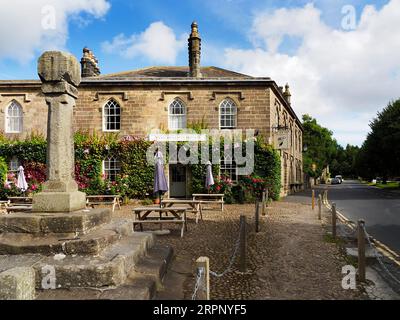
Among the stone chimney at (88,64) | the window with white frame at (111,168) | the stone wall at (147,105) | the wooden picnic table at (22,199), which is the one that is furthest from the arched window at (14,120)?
the window with white frame at (111,168)

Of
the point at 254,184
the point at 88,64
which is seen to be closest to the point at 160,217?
the point at 254,184

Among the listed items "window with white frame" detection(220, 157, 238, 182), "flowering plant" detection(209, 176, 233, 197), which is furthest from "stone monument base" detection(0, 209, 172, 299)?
"window with white frame" detection(220, 157, 238, 182)

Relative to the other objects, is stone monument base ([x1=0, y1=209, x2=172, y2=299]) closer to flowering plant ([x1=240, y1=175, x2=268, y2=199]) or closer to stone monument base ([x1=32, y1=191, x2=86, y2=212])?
stone monument base ([x1=32, y1=191, x2=86, y2=212])

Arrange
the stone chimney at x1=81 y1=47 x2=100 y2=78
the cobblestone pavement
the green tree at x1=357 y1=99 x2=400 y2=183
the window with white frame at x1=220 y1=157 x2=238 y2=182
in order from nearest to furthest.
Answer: the cobblestone pavement < the window with white frame at x1=220 y1=157 x2=238 y2=182 < the stone chimney at x1=81 y1=47 x2=100 y2=78 < the green tree at x1=357 y1=99 x2=400 y2=183

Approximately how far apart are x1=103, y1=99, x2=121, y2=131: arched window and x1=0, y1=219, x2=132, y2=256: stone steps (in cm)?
1573

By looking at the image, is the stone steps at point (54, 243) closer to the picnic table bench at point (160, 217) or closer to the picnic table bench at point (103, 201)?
the picnic table bench at point (160, 217)

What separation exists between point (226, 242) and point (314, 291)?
11.7ft

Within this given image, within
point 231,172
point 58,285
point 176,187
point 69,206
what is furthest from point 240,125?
point 58,285

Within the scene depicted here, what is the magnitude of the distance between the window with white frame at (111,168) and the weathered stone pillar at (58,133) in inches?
552

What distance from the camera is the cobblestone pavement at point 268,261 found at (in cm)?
505

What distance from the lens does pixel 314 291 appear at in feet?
16.6

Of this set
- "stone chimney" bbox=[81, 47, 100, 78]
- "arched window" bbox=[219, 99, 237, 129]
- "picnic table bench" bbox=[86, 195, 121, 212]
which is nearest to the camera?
"picnic table bench" bbox=[86, 195, 121, 212]

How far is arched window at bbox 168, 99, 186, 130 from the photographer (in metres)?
20.2

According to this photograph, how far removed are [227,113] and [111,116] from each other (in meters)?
7.10
